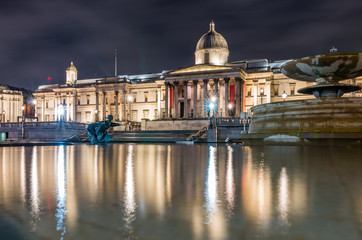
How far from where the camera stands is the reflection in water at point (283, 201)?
2.62 m

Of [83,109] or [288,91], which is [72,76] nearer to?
[83,109]

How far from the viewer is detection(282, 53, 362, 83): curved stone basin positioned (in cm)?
1545

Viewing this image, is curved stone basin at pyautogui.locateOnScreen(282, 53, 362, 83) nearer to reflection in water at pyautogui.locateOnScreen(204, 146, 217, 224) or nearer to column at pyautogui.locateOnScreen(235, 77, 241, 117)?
reflection in water at pyautogui.locateOnScreen(204, 146, 217, 224)

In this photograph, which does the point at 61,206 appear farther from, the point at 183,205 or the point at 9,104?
the point at 9,104

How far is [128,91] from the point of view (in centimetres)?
6712

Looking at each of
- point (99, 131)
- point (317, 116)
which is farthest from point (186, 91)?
point (317, 116)

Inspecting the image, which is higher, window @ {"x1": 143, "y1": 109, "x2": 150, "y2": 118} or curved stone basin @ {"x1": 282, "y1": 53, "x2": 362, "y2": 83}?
curved stone basin @ {"x1": 282, "y1": 53, "x2": 362, "y2": 83}

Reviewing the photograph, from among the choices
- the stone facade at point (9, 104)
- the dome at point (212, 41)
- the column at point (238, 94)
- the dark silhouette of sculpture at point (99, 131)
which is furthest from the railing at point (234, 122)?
the stone facade at point (9, 104)

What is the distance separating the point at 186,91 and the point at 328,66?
36.9 metres

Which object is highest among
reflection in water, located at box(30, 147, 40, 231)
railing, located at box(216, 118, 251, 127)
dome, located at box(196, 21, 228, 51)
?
dome, located at box(196, 21, 228, 51)

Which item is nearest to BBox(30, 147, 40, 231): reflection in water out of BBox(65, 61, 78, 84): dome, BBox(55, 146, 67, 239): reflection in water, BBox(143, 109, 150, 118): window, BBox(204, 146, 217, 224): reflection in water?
BBox(55, 146, 67, 239): reflection in water

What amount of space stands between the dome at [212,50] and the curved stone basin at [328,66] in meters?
40.9

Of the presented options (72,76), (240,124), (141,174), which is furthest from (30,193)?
(72,76)

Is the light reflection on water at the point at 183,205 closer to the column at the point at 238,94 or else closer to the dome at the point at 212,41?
the column at the point at 238,94
